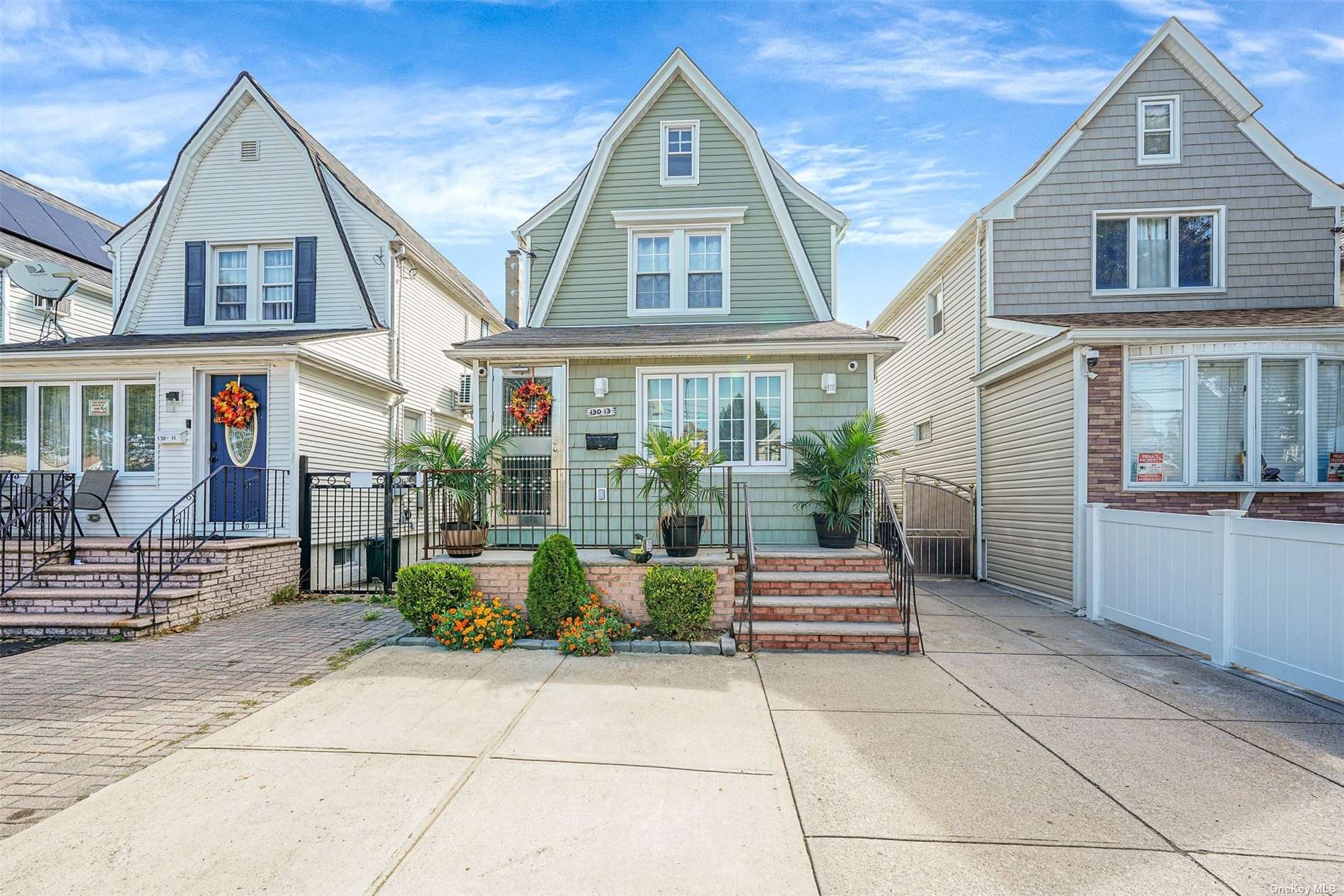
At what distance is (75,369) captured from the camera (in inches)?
379

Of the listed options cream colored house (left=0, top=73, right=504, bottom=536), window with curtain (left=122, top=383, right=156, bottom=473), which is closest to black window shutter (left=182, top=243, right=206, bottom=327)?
cream colored house (left=0, top=73, right=504, bottom=536)

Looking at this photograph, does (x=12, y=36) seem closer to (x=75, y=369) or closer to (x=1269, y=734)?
(x=75, y=369)

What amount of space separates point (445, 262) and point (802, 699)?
14555 mm

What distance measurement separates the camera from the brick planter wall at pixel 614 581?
21.4ft

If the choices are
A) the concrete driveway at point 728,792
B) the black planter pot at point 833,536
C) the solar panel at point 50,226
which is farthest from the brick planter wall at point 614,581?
the solar panel at point 50,226

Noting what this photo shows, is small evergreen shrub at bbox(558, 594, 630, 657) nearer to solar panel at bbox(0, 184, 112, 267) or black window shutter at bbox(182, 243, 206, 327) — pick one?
black window shutter at bbox(182, 243, 206, 327)

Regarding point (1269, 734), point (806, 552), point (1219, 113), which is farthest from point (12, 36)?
point (1219, 113)

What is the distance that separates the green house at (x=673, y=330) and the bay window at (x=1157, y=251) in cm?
457

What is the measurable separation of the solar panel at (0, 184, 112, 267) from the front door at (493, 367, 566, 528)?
11.5 m

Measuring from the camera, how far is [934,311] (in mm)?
13727

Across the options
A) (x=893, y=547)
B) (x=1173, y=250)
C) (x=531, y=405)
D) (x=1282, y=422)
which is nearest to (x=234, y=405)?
(x=531, y=405)

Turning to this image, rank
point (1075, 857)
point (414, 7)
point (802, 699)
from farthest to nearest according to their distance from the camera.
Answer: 1. point (414, 7)
2. point (802, 699)
3. point (1075, 857)

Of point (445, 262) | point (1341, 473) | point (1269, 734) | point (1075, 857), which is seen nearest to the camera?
point (1075, 857)

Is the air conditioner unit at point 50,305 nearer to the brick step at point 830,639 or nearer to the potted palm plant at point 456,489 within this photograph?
the potted palm plant at point 456,489
